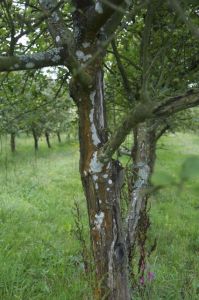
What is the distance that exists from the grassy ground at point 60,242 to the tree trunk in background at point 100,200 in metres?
0.54

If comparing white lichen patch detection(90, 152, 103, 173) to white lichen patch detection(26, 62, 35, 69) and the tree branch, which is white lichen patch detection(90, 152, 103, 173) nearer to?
the tree branch

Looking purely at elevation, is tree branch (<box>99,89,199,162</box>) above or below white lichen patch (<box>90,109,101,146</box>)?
above

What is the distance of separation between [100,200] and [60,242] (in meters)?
5.33

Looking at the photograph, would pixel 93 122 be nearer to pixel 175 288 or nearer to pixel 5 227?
pixel 175 288

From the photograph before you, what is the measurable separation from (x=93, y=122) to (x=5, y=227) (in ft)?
22.2

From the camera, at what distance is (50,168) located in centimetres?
2270

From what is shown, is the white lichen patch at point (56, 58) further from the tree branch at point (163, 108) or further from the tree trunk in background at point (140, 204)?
the tree trunk in background at point (140, 204)

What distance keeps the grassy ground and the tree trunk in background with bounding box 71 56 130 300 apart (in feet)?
1.78

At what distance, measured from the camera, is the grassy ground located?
518 cm

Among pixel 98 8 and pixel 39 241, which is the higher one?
pixel 98 8

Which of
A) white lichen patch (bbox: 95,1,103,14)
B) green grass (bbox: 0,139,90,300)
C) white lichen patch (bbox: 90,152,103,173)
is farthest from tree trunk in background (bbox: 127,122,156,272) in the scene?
white lichen patch (bbox: 95,1,103,14)

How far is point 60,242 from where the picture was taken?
338 inches

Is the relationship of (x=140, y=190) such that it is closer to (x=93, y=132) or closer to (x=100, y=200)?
(x=100, y=200)

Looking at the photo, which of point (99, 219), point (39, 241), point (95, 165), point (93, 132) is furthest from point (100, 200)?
point (39, 241)
